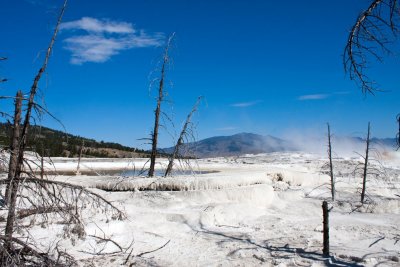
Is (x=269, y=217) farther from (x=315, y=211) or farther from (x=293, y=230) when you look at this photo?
(x=315, y=211)

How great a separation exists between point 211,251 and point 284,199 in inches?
414

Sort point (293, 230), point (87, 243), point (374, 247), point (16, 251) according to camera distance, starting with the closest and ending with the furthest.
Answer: point (16, 251) → point (87, 243) → point (374, 247) → point (293, 230)

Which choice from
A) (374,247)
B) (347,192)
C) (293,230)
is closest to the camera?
(374,247)

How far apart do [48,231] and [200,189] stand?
28.3 ft

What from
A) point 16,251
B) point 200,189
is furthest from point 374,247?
point 16,251

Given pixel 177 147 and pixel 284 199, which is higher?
pixel 177 147

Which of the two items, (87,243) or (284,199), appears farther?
(284,199)

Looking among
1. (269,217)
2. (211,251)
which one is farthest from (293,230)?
(211,251)

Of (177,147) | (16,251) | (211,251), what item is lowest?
(211,251)

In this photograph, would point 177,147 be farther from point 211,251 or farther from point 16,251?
point 16,251

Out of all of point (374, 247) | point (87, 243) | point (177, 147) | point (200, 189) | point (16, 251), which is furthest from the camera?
point (177, 147)

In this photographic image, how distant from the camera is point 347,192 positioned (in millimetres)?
26203

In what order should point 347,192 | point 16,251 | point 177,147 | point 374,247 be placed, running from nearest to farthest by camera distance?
point 16,251 < point 374,247 < point 177,147 < point 347,192

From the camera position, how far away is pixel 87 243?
37.0 feet
